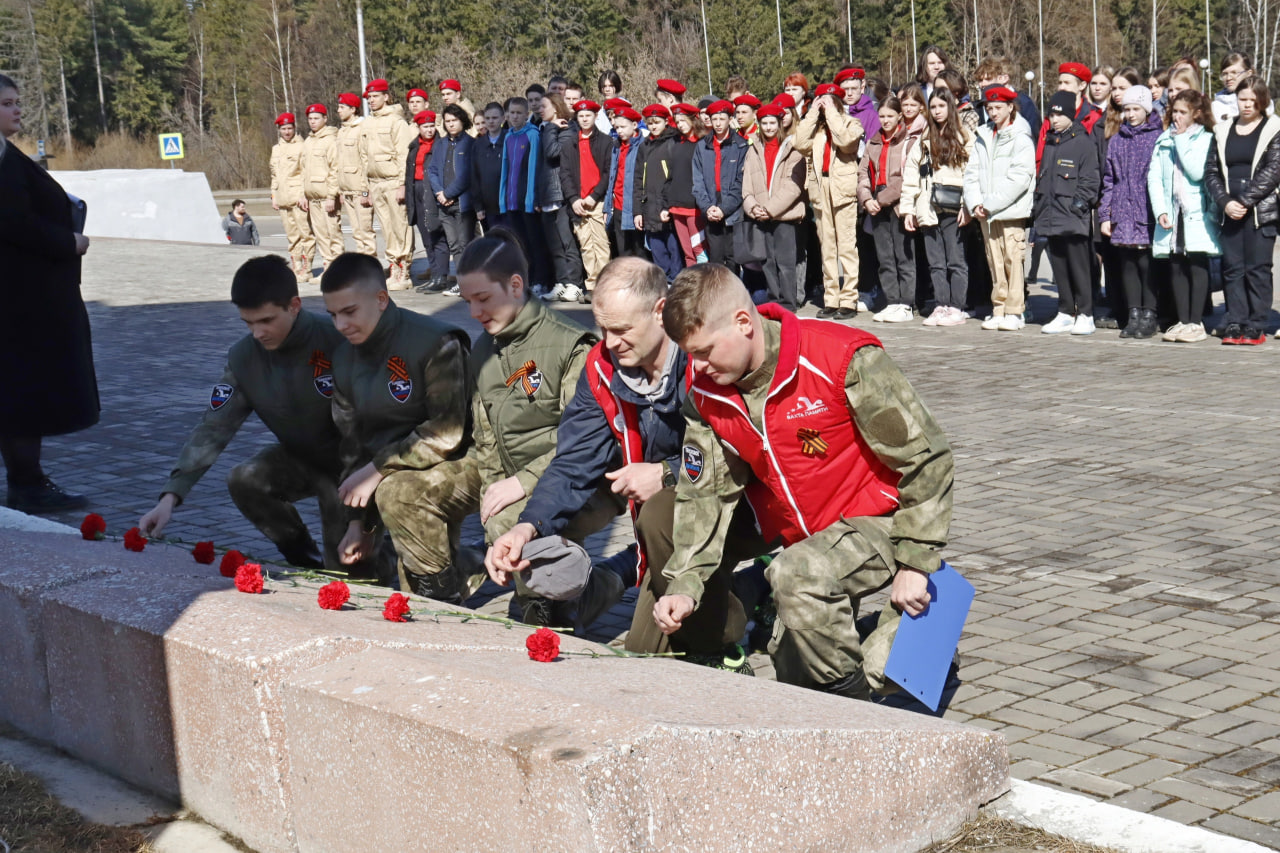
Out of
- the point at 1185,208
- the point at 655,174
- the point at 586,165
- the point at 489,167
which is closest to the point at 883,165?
the point at 655,174

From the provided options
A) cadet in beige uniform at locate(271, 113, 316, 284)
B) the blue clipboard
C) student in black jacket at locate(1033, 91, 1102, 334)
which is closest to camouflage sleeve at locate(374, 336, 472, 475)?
the blue clipboard

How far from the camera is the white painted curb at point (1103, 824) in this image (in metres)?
3.32

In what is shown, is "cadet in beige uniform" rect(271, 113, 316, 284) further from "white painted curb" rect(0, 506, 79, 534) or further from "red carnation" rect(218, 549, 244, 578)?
"red carnation" rect(218, 549, 244, 578)

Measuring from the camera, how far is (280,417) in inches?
237

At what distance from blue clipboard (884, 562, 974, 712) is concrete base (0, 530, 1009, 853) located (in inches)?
19.8

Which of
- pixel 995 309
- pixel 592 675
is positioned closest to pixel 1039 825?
pixel 592 675

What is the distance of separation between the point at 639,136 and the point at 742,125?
1728mm

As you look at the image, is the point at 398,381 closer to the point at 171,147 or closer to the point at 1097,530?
the point at 1097,530

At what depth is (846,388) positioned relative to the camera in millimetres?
4203

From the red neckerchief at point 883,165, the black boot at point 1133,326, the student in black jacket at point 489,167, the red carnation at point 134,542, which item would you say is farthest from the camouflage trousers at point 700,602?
the student in black jacket at point 489,167

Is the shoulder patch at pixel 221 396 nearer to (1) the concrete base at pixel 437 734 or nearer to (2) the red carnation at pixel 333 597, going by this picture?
(1) the concrete base at pixel 437 734

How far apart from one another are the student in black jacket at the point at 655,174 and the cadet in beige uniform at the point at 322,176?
554 cm

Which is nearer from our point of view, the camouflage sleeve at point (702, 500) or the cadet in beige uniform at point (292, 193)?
the camouflage sleeve at point (702, 500)

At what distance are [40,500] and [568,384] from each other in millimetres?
3698
